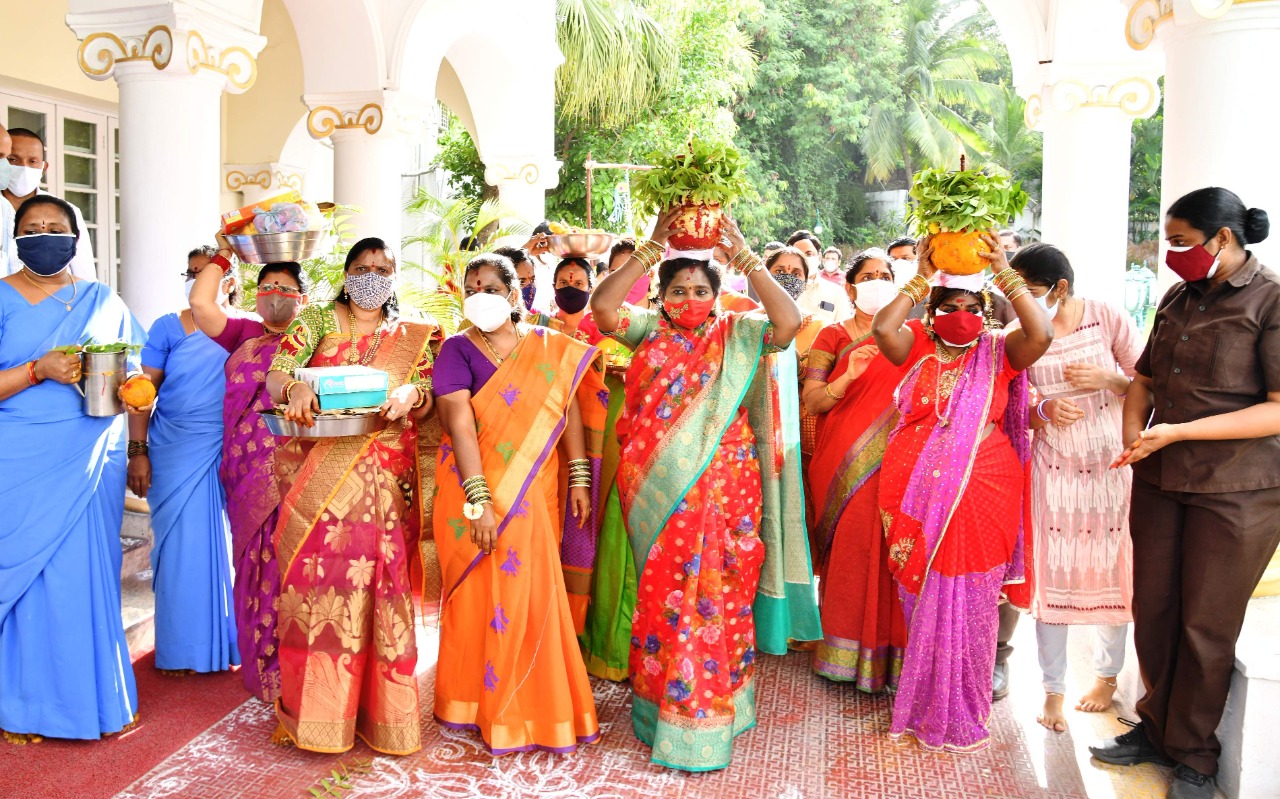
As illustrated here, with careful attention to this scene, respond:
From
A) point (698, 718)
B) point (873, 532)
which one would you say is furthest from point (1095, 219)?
point (698, 718)

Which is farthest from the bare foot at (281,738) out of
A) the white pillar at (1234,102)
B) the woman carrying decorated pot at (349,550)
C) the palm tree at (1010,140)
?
the palm tree at (1010,140)

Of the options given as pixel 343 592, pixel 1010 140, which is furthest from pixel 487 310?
pixel 1010 140

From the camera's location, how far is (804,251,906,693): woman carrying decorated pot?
447 cm

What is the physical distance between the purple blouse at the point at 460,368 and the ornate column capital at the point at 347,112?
5.02 m

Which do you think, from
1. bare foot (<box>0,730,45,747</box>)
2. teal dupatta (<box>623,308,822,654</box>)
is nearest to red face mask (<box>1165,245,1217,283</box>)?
teal dupatta (<box>623,308,822,654</box>)

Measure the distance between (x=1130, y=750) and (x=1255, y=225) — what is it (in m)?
1.98

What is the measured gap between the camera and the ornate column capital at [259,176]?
1227 centimetres

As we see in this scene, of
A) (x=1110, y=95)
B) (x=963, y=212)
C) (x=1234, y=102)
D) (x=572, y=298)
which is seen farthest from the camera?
(x=1110, y=95)

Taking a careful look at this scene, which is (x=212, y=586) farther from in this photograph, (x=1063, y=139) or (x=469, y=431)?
(x=1063, y=139)

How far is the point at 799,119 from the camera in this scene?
30750 mm

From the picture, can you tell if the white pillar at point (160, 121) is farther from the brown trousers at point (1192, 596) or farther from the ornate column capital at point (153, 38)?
the brown trousers at point (1192, 596)

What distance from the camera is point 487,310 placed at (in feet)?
12.7

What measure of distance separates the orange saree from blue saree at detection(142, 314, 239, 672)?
1239mm

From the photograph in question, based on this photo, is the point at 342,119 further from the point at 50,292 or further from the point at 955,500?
the point at 955,500
